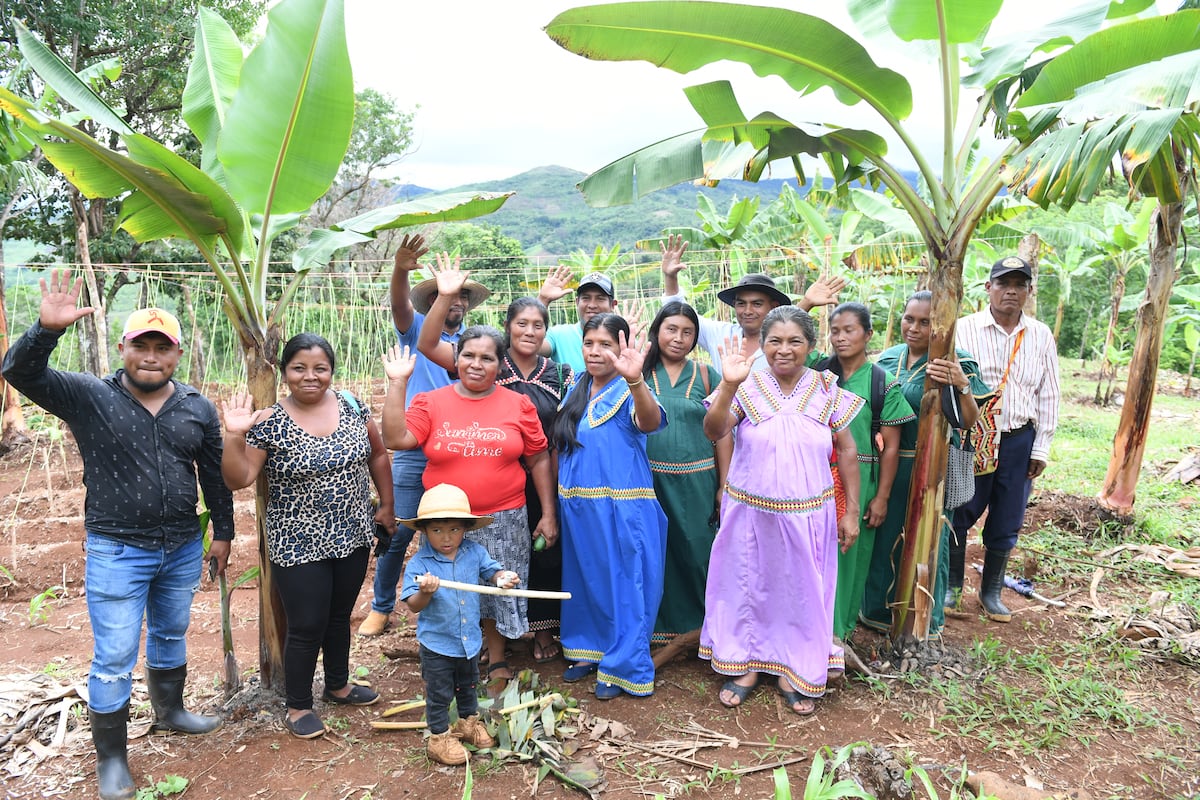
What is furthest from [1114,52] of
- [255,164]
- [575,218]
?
[575,218]

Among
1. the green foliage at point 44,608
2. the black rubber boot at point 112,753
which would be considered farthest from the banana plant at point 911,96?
the green foliage at point 44,608

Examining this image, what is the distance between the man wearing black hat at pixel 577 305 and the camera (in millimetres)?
3689

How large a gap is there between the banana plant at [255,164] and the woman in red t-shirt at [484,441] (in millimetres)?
550

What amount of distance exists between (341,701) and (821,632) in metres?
2.10

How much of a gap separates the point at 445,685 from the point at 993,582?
319cm

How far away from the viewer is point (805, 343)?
308 centimetres

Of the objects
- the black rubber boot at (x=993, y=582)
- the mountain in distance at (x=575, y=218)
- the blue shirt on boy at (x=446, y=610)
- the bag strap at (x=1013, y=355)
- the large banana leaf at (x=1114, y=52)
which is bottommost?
the black rubber boot at (x=993, y=582)

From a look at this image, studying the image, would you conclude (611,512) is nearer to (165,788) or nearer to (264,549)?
(264,549)

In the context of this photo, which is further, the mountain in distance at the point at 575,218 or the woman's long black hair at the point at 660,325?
the mountain in distance at the point at 575,218

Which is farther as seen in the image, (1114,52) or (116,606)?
(1114,52)

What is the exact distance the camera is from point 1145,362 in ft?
17.5

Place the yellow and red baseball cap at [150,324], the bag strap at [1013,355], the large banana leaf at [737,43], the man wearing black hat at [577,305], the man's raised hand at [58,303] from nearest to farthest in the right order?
the man's raised hand at [58,303], the yellow and red baseball cap at [150,324], the large banana leaf at [737,43], the man wearing black hat at [577,305], the bag strap at [1013,355]

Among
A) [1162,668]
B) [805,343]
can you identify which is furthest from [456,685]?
[1162,668]

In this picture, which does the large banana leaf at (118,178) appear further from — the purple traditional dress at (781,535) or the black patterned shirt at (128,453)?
the purple traditional dress at (781,535)
